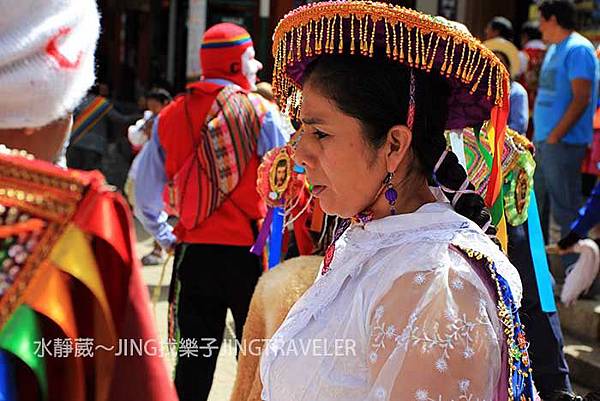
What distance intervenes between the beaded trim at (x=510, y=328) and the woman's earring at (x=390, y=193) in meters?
0.20

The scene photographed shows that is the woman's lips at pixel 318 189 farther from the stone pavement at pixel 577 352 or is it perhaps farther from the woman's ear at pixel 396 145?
the stone pavement at pixel 577 352

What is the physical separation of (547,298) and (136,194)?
6.71ft

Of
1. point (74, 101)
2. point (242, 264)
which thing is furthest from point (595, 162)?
point (74, 101)

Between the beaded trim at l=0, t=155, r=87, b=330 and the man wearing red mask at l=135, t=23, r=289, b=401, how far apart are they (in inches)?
102

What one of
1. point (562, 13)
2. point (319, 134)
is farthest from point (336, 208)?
point (562, 13)

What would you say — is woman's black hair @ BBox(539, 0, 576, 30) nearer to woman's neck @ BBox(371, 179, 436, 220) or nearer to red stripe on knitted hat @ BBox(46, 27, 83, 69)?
woman's neck @ BBox(371, 179, 436, 220)

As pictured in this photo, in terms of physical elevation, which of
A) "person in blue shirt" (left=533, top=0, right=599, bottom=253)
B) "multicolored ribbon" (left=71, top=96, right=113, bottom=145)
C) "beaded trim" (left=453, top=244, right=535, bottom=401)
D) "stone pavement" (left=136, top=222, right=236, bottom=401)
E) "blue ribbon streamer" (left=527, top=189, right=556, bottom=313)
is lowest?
"stone pavement" (left=136, top=222, right=236, bottom=401)

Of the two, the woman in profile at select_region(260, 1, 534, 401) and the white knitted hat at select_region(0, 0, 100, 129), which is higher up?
the white knitted hat at select_region(0, 0, 100, 129)

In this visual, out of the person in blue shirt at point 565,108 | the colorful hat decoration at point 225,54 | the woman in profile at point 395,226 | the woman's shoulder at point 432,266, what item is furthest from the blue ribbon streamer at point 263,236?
the person in blue shirt at point 565,108

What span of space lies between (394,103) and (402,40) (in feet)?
0.43

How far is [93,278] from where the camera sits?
3.82 feet

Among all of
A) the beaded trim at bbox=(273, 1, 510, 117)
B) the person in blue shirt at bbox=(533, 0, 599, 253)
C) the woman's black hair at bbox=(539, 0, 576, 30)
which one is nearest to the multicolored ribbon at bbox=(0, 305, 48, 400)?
the beaded trim at bbox=(273, 1, 510, 117)

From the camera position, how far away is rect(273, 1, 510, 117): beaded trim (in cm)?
184

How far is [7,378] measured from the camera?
1148mm
